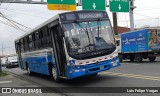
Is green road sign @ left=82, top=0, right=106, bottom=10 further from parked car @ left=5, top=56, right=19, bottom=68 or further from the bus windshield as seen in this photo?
parked car @ left=5, top=56, right=19, bottom=68

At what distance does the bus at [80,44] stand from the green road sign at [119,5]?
14.0 m

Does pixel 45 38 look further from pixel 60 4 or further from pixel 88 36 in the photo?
pixel 60 4

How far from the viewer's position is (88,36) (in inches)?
470

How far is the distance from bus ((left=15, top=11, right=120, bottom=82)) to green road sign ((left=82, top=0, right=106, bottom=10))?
12.0 meters

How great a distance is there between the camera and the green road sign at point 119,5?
26736 mm

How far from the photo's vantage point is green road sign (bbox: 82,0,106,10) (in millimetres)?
25328

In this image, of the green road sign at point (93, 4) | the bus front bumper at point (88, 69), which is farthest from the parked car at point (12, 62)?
the bus front bumper at point (88, 69)

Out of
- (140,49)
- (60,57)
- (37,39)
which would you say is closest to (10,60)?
(140,49)

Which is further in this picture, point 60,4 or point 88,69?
point 60,4

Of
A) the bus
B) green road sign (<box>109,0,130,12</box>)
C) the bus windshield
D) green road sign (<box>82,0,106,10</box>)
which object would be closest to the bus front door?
the bus

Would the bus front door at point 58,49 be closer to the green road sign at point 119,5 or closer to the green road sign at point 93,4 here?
the green road sign at point 93,4

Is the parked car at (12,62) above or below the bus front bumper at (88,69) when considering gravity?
below

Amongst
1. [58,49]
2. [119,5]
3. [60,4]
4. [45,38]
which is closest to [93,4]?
[119,5]

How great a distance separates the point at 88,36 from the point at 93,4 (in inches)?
557
